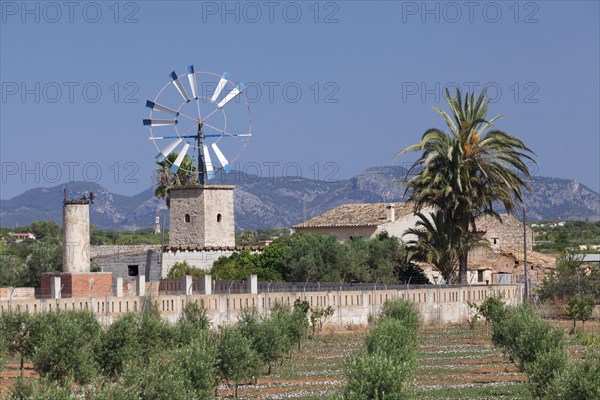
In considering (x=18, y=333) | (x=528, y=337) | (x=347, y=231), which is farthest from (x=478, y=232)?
(x=18, y=333)

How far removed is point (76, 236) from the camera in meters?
55.4

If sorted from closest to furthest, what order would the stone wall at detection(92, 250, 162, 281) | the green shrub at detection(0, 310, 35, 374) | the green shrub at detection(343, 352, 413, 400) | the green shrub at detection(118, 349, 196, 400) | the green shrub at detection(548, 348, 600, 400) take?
the green shrub at detection(118, 349, 196, 400), the green shrub at detection(343, 352, 413, 400), the green shrub at detection(548, 348, 600, 400), the green shrub at detection(0, 310, 35, 374), the stone wall at detection(92, 250, 162, 281)

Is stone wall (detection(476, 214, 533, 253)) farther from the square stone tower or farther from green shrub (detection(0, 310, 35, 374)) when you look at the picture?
green shrub (detection(0, 310, 35, 374))

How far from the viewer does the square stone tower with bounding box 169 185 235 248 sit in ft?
221

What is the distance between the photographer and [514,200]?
2472 inches

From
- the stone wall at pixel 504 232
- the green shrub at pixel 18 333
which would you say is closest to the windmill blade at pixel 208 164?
the stone wall at pixel 504 232

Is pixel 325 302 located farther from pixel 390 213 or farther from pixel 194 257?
pixel 390 213

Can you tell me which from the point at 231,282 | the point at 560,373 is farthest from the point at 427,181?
the point at 560,373

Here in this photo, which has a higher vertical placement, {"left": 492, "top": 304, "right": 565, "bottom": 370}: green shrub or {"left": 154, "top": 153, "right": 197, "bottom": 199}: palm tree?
{"left": 154, "top": 153, "right": 197, "bottom": 199}: palm tree

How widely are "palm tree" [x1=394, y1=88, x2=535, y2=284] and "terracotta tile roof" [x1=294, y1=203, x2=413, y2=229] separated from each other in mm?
15839

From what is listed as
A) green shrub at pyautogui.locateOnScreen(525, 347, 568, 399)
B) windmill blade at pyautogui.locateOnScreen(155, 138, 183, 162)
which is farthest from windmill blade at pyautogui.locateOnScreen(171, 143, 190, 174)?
green shrub at pyautogui.locateOnScreen(525, 347, 568, 399)

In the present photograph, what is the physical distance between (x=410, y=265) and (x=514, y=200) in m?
8.09

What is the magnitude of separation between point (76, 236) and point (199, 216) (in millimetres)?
12884

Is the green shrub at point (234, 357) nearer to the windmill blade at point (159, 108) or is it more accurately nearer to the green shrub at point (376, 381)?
the green shrub at point (376, 381)
